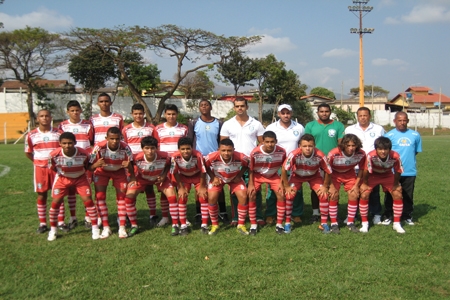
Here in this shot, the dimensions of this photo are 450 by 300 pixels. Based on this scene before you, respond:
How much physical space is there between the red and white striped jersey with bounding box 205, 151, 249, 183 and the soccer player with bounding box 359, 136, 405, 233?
1878mm

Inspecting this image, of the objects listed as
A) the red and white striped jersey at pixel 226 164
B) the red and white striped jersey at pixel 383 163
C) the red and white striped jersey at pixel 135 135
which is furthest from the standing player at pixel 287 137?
the red and white striped jersey at pixel 135 135

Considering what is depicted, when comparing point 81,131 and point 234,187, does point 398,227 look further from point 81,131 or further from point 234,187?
point 81,131

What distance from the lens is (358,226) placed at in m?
6.27

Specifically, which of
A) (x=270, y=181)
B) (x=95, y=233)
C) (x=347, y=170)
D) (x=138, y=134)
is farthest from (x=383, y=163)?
(x=95, y=233)

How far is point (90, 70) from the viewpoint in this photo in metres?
34.6

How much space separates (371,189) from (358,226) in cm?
64

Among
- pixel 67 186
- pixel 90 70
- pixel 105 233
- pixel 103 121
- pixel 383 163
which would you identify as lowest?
pixel 105 233

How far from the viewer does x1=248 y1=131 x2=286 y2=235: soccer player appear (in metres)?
5.94

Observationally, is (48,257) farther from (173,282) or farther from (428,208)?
(428,208)

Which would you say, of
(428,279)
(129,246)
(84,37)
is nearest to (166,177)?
(129,246)

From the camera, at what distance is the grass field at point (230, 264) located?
3975 mm

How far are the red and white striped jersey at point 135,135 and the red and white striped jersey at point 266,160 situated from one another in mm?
1738

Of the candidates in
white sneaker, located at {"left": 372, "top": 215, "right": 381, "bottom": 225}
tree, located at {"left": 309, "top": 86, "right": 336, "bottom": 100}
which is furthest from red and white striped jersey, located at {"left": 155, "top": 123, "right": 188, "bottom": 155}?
tree, located at {"left": 309, "top": 86, "right": 336, "bottom": 100}

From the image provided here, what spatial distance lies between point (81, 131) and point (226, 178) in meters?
2.42
